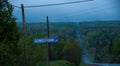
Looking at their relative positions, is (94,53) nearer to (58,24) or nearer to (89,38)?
(89,38)

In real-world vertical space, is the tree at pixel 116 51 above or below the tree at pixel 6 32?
below

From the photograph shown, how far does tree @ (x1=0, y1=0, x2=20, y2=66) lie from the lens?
585 inches

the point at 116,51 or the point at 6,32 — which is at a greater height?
the point at 6,32

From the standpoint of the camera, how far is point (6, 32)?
1494 cm

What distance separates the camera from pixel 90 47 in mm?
50250

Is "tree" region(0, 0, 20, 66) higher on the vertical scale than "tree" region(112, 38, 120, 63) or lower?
higher

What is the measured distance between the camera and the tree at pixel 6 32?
14.9 meters

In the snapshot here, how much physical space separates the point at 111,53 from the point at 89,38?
8621 mm

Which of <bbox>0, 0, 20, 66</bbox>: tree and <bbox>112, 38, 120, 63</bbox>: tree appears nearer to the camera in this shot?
<bbox>0, 0, 20, 66</bbox>: tree

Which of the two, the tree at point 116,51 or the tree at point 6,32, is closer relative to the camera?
the tree at point 6,32

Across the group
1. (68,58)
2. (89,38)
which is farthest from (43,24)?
(68,58)

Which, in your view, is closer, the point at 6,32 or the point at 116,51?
the point at 6,32

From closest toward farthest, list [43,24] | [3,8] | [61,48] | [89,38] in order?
[3,8] → [43,24] → [89,38] → [61,48]

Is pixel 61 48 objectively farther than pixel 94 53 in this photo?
No
